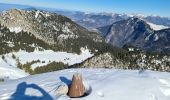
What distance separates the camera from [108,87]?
38938 mm

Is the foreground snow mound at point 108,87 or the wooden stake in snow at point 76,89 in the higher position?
the wooden stake in snow at point 76,89

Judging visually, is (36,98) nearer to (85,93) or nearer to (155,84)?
(85,93)

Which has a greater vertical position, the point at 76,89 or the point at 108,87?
the point at 76,89

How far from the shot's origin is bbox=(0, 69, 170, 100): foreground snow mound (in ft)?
121

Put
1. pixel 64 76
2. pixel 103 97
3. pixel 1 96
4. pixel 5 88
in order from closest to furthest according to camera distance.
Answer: pixel 103 97, pixel 1 96, pixel 5 88, pixel 64 76

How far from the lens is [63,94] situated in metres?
37.3

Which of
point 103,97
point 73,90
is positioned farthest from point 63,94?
point 103,97

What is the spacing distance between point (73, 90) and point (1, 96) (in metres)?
7.82

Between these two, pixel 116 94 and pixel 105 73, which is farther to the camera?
pixel 105 73

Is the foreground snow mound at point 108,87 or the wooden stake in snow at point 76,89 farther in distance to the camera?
the foreground snow mound at point 108,87

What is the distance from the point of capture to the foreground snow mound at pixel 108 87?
36969mm

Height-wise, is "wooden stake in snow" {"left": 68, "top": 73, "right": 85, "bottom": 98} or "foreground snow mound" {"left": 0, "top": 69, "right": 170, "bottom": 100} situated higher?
"wooden stake in snow" {"left": 68, "top": 73, "right": 85, "bottom": 98}

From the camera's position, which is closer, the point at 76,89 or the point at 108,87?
the point at 76,89

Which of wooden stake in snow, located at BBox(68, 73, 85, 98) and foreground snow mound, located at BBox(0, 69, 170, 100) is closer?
wooden stake in snow, located at BBox(68, 73, 85, 98)
